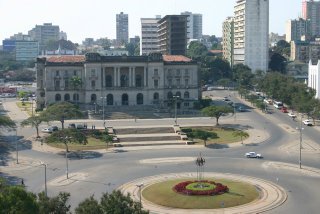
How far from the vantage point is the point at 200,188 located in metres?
70.6

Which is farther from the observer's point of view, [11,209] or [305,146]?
[305,146]

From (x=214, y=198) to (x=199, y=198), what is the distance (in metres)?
1.93

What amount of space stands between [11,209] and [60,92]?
115 metres

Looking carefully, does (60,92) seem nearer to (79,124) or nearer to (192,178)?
(79,124)

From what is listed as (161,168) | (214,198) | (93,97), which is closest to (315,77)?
(93,97)

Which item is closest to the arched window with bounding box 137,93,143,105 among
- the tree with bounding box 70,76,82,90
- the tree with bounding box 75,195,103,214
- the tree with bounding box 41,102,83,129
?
the tree with bounding box 70,76,82,90

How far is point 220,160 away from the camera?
299 ft

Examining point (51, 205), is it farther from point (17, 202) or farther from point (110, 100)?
point (110, 100)

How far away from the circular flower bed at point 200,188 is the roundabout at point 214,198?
901 millimetres

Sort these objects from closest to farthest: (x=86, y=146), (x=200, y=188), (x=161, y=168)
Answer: (x=200, y=188) → (x=161, y=168) → (x=86, y=146)

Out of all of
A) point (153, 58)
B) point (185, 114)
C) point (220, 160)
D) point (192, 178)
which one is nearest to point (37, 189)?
point (192, 178)

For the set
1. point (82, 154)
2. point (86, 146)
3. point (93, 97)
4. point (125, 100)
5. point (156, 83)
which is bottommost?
point (82, 154)

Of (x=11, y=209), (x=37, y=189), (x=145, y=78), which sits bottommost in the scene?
(x=37, y=189)

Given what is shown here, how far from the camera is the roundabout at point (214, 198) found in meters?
63.5
